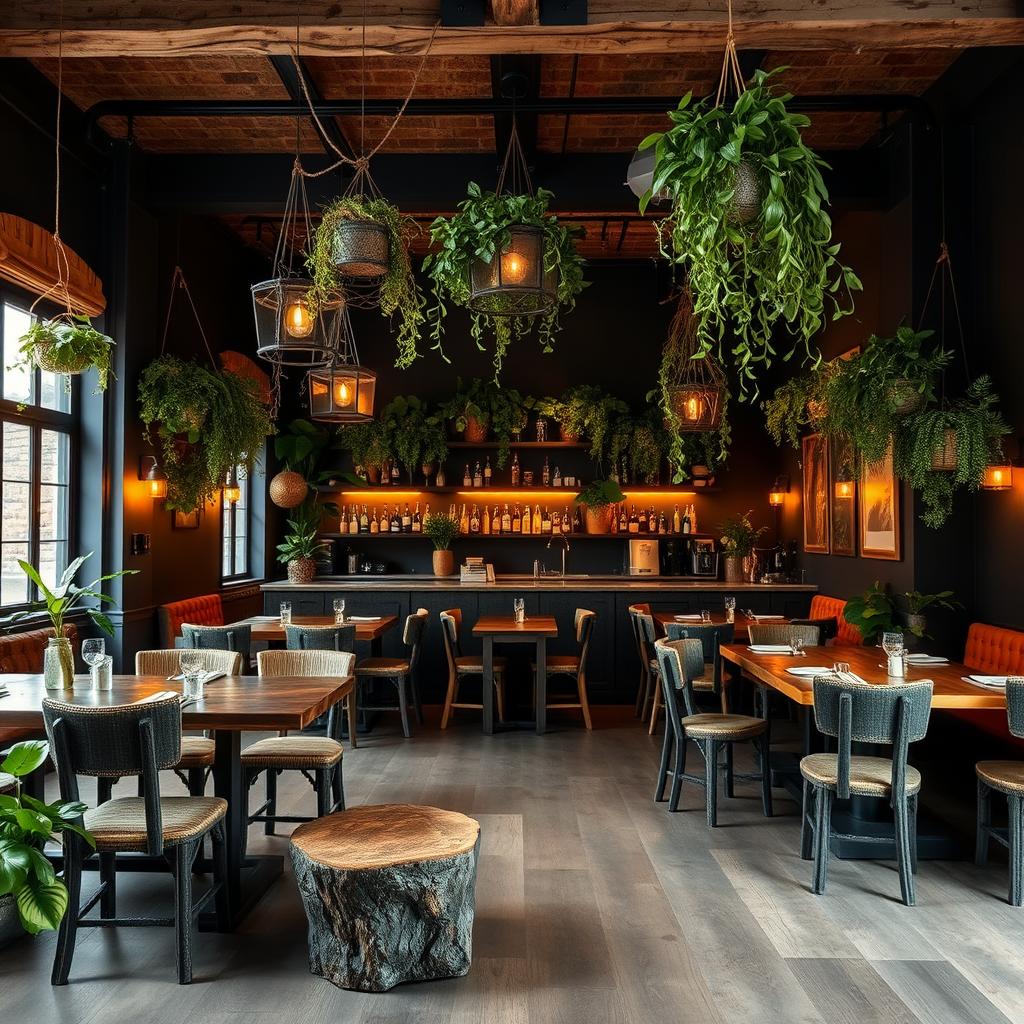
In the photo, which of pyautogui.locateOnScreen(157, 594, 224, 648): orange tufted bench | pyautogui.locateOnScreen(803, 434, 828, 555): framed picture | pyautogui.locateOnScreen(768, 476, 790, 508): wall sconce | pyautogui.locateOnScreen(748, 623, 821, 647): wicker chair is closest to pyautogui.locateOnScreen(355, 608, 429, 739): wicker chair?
pyautogui.locateOnScreen(157, 594, 224, 648): orange tufted bench

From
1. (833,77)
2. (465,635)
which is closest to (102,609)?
(465,635)

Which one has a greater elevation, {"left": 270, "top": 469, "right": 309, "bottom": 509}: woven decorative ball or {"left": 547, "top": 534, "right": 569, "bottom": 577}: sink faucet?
{"left": 270, "top": 469, "right": 309, "bottom": 509}: woven decorative ball

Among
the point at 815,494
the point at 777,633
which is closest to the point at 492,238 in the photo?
the point at 777,633

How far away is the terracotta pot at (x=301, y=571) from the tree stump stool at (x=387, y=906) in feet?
19.4

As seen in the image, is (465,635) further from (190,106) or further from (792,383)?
(190,106)

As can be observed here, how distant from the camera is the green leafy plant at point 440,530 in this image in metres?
9.44

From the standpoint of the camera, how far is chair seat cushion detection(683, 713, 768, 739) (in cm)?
488

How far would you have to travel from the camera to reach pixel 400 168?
700 centimetres

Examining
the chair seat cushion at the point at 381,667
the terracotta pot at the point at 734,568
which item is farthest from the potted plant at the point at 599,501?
the chair seat cushion at the point at 381,667

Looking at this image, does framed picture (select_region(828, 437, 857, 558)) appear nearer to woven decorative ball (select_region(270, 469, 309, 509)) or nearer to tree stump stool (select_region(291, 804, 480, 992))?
woven decorative ball (select_region(270, 469, 309, 509))

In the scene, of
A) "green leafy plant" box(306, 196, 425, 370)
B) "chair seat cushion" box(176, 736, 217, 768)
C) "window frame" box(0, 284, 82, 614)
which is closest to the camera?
"green leafy plant" box(306, 196, 425, 370)

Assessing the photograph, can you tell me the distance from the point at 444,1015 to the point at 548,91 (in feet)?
17.9

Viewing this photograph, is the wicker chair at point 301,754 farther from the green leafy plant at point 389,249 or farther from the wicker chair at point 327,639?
the green leafy plant at point 389,249

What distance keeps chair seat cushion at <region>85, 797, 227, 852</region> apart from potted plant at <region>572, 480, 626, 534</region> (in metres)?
6.23
